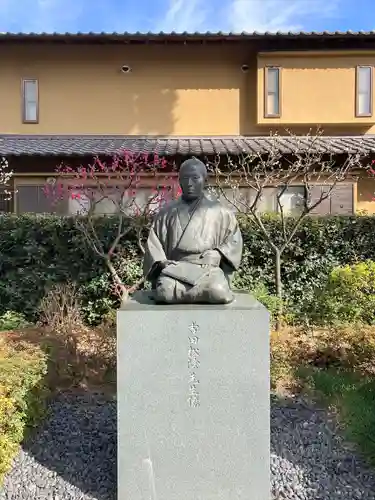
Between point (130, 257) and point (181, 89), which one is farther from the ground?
point (181, 89)

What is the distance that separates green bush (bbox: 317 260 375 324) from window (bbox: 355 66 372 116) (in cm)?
684

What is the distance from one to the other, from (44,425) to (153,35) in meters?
10.8

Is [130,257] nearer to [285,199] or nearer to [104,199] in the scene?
[104,199]

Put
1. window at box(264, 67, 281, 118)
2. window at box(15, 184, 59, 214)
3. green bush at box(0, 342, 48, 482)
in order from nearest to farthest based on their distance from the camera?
1. green bush at box(0, 342, 48, 482)
2. window at box(15, 184, 59, 214)
3. window at box(264, 67, 281, 118)

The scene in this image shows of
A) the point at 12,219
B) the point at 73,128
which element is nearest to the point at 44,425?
the point at 12,219

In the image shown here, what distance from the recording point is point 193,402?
3.06 metres

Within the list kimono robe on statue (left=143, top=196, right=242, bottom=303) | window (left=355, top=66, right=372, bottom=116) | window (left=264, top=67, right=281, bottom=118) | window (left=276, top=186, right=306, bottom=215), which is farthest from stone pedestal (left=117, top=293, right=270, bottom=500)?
window (left=355, top=66, right=372, bottom=116)

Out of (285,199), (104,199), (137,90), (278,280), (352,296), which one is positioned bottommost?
(352,296)

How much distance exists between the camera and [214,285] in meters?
3.09

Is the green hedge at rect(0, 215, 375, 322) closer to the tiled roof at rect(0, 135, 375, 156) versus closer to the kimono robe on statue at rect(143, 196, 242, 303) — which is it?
the tiled roof at rect(0, 135, 375, 156)

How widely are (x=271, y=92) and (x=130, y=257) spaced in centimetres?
727

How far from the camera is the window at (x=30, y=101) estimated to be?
1261 cm

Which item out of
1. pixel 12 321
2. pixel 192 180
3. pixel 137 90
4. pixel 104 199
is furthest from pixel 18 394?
pixel 137 90

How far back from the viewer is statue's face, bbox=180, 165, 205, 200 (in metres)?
3.34
